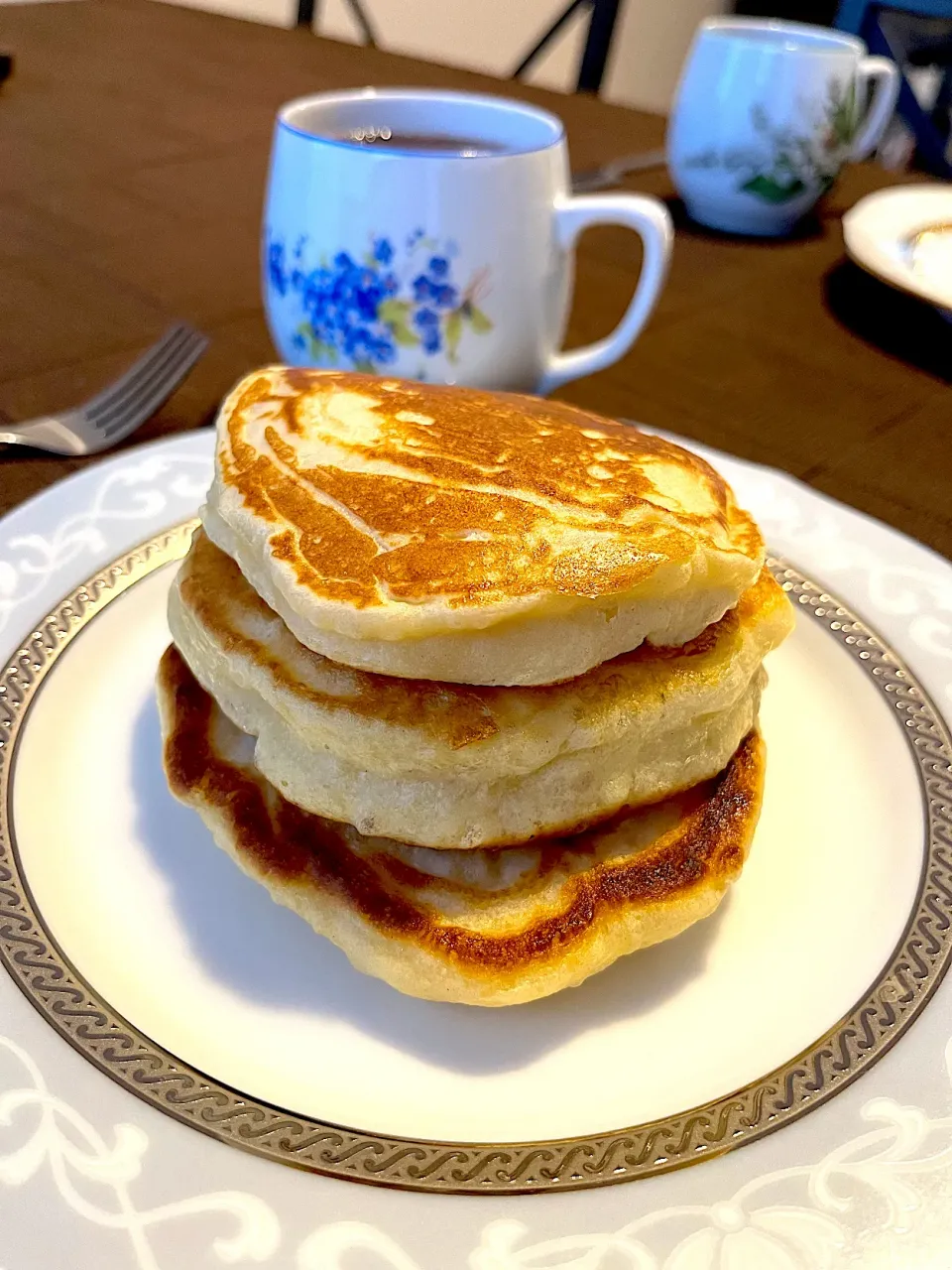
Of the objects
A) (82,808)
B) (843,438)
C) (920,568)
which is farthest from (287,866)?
(843,438)

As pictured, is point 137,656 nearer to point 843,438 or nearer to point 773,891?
point 773,891

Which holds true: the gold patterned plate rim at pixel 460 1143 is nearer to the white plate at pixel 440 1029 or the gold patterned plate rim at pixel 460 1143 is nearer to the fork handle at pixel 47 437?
the white plate at pixel 440 1029

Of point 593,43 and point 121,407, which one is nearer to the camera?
point 121,407

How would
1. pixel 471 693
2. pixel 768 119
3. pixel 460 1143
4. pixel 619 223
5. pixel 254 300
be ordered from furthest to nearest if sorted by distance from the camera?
pixel 768 119 < pixel 254 300 < pixel 619 223 < pixel 471 693 < pixel 460 1143

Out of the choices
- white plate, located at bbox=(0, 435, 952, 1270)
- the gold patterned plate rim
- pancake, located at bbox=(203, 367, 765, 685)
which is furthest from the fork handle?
the gold patterned plate rim

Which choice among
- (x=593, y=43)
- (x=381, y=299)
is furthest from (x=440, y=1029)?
(x=593, y=43)

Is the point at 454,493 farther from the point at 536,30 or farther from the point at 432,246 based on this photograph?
the point at 536,30
